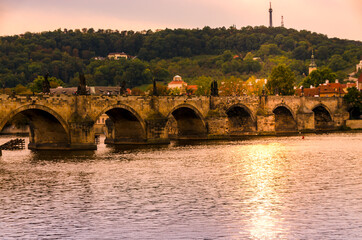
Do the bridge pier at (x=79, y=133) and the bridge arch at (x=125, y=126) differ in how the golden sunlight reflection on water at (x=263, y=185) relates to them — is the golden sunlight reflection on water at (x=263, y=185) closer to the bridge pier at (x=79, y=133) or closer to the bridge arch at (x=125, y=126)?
the bridge arch at (x=125, y=126)

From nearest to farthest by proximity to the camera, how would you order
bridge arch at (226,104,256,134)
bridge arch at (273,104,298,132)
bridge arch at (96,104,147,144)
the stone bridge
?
the stone bridge, bridge arch at (96,104,147,144), bridge arch at (226,104,256,134), bridge arch at (273,104,298,132)

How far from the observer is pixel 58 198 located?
108ft

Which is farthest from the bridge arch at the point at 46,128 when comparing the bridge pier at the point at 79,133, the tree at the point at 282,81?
the tree at the point at 282,81

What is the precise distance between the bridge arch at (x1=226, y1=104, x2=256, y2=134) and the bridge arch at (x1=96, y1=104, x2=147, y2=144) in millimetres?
21806

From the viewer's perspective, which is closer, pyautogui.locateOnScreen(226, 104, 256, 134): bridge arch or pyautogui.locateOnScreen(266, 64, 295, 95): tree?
pyautogui.locateOnScreen(226, 104, 256, 134): bridge arch

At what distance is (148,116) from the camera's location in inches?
2694

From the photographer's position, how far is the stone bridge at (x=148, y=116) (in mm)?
58656

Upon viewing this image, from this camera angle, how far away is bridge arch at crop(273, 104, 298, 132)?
317ft

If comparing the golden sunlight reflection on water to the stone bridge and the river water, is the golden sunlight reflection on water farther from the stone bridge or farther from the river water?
the stone bridge

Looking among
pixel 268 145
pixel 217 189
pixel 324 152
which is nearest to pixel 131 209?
pixel 217 189

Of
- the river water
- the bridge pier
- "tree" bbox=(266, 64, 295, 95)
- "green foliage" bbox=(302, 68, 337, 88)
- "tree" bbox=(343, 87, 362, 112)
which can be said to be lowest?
the river water

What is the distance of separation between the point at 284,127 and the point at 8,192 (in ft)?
227

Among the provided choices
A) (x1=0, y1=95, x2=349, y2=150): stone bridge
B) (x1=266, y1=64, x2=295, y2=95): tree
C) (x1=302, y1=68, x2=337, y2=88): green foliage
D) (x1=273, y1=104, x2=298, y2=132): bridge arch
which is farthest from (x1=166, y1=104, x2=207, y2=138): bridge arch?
(x1=302, y1=68, x2=337, y2=88): green foliage

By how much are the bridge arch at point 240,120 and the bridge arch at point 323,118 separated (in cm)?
1998
